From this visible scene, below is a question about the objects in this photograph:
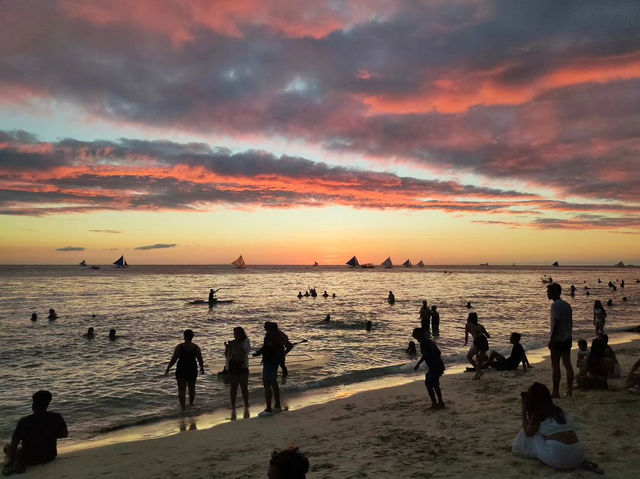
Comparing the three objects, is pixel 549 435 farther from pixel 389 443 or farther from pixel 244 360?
pixel 244 360

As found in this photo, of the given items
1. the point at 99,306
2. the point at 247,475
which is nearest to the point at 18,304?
the point at 99,306

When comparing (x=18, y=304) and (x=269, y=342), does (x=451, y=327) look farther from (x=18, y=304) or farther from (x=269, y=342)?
(x=18, y=304)

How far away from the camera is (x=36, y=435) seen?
8109 mm

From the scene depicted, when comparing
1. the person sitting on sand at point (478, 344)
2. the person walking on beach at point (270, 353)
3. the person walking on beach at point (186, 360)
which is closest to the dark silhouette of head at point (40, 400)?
the person walking on beach at point (186, 360)

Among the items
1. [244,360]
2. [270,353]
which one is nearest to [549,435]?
[270,353]

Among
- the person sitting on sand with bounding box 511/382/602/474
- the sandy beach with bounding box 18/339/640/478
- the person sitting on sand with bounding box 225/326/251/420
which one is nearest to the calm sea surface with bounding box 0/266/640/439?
the person sitting on sand with bounding box 225/326/251/420

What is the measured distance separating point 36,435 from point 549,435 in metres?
8.84

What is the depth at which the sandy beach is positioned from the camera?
6.52m

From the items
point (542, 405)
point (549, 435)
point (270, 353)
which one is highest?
point (542, 405)

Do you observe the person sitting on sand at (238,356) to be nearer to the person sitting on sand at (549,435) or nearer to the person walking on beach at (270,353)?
Answer: the person walking on beach at (270,353)

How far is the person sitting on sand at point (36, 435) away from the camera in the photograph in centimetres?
788

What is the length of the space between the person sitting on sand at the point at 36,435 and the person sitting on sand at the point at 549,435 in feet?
26.7

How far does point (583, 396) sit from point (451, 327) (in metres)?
21.4

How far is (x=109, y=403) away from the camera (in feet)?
43.7
